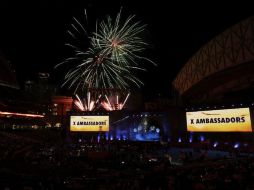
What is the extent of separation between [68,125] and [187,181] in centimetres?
4001

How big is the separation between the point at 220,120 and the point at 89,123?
2272cm

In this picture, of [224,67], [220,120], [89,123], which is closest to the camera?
[220,120]

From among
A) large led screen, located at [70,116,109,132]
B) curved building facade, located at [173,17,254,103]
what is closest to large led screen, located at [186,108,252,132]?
curved building facade, located at [173,17,254,103]

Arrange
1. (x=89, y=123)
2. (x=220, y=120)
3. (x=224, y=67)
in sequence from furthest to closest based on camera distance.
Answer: (x=89, y=123)
(x=224, y=67)
(x=220, y=120)

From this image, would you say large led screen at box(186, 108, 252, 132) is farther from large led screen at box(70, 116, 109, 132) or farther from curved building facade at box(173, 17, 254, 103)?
large led screen at box(70, 116, 109, 132)

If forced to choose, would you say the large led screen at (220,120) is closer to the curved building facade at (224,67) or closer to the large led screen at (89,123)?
the curved building facade at (224,67)

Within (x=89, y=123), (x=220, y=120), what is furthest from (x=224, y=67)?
(x=89, y=123)

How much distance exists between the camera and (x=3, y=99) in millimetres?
71625

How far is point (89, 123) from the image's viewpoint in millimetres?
46969

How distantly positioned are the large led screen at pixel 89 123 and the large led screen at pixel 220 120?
1513 cm

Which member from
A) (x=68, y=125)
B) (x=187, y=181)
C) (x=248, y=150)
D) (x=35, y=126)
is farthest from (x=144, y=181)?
(x=35, y=126)

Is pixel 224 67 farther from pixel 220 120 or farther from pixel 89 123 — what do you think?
pixel 89 123

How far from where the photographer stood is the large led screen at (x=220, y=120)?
98.6 feet

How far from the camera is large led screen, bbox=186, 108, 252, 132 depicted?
30.0m
